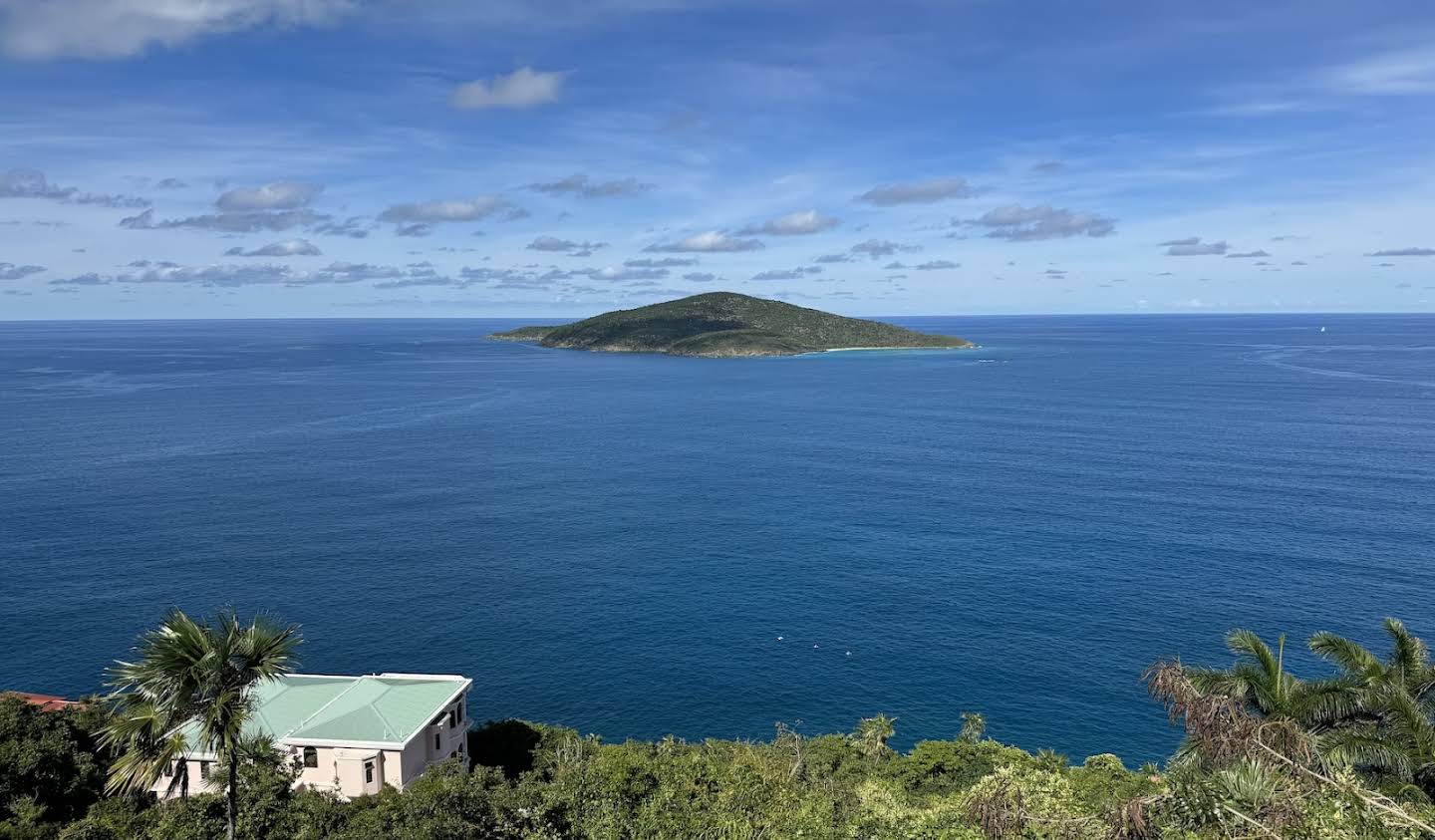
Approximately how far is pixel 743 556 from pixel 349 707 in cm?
4663

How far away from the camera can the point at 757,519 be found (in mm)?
88125

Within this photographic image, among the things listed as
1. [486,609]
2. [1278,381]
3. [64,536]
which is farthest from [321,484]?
[1278,381]

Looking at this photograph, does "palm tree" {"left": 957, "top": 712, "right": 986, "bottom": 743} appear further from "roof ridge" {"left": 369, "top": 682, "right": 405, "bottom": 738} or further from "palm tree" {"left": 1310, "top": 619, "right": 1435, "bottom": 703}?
"roof ridge" {"left": 369, "top": 682, "right": 405, "bottom": 738}

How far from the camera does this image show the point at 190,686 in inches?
751

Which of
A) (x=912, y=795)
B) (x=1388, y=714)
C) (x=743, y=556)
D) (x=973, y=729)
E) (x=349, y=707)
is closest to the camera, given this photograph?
(x=1388, y=714)

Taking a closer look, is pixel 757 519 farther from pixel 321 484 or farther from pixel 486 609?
pixel 321 484

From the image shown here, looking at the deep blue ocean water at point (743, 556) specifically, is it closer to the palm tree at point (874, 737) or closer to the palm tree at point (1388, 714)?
the palm tree at point (874, 737)

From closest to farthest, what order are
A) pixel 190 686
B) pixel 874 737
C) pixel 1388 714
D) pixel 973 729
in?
1. pixel 190 686
2. pixel 1388 714
3. pixel 874 737
4. pixel 973 729

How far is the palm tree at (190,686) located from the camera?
18.9m

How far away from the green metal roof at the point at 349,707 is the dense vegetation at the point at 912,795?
246 centimetres

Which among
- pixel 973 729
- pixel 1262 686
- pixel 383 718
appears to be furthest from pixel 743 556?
pixel 1262 686

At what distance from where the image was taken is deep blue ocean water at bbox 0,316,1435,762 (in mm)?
54312

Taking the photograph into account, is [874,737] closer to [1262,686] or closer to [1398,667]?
[1262,686]

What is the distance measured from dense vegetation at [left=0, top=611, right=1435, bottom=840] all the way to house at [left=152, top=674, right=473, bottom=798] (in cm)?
188
